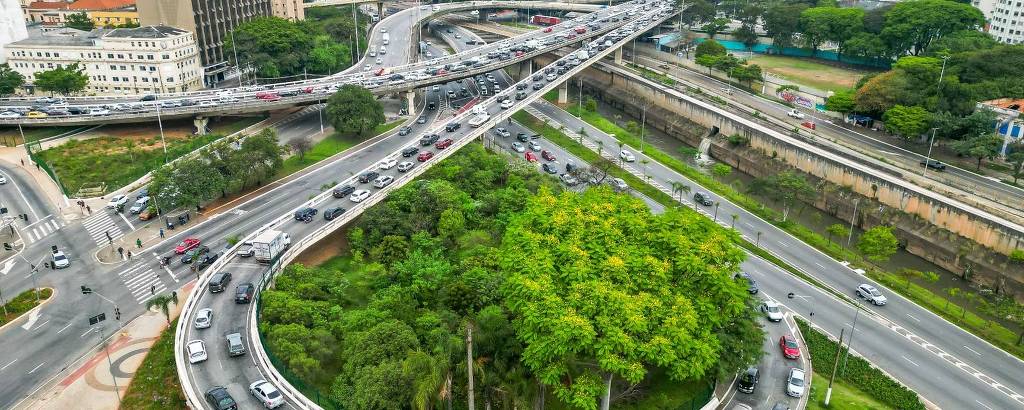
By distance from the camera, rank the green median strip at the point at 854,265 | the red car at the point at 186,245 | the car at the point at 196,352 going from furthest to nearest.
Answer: the red car at the point at 186,245 < the green median strip at the point at 854,265 < the car at the point at 196,352

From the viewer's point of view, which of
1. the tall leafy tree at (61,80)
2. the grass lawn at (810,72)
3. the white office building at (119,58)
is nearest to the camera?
the tall leafy tree at (61,80)

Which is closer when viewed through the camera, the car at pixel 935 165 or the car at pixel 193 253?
the car at pixel 193 253

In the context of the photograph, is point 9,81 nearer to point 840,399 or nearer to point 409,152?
point 409,152

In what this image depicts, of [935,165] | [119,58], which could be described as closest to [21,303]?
[119,58]

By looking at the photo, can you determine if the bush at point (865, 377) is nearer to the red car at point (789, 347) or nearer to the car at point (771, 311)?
the red car at point (789, 347)

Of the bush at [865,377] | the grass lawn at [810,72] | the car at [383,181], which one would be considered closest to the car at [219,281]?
the car at [383,181]

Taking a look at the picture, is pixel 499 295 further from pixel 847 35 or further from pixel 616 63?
pixel 847 35

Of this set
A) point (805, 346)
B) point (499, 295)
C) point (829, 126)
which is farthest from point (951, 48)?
point (499, 295)

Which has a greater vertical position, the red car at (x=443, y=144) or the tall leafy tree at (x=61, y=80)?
the tall leafy tree at (x=61, y=80)
